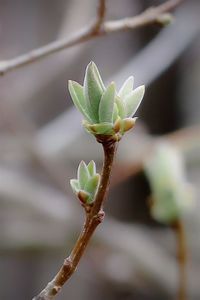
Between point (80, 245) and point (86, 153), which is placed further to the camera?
point (86, 153)

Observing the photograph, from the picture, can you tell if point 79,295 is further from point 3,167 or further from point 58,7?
point 58,7

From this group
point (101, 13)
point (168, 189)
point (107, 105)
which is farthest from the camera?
point (168, 189)

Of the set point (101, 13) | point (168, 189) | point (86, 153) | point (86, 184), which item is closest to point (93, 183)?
point (86, 184)

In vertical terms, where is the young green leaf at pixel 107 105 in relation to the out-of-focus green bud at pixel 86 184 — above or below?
above

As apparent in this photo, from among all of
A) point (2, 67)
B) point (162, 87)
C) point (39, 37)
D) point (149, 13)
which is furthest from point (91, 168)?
point (39, 37)

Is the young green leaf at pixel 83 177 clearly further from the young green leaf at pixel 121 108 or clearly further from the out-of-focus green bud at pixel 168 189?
the out-of-focus green bud at pixel 168 189

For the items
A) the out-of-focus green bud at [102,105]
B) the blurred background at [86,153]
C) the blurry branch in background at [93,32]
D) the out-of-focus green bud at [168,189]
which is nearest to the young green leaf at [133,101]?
the out-of-focus green bud at [102,105]

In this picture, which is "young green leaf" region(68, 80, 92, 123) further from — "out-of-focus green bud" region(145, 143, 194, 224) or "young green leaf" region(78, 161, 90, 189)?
"out-of-focus green bud" region(145, 143, 194, 224)

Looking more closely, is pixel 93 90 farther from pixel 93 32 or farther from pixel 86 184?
pixel 93 32
